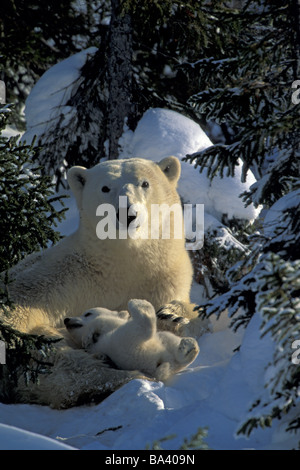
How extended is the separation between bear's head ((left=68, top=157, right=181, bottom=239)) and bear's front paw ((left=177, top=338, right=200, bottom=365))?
1.20m

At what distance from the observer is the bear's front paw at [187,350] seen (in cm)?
477

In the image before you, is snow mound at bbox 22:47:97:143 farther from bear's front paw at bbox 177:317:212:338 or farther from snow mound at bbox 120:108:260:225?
bear's front paw at bbox 177:317:212:338

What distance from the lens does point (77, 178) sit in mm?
6215

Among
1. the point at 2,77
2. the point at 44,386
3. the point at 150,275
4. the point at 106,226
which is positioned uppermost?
the point at 2,77

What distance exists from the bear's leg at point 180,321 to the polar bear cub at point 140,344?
0.60 metres

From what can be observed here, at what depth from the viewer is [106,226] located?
587cm

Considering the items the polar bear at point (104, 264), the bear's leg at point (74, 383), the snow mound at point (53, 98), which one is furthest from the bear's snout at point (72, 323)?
the snow mound at point (53, 98)

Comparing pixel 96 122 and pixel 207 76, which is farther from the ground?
pixel 207 76

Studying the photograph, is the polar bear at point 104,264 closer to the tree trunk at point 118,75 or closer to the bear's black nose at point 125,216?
the bear's black nose at point 125,216

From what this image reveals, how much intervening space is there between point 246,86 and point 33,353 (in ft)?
8.56

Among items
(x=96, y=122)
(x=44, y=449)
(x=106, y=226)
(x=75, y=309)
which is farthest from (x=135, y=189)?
(x=96, y=122)

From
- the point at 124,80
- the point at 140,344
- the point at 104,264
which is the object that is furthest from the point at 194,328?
the point at 124,80

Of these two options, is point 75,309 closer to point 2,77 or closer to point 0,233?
point 0,233

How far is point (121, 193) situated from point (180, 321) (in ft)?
4.05
